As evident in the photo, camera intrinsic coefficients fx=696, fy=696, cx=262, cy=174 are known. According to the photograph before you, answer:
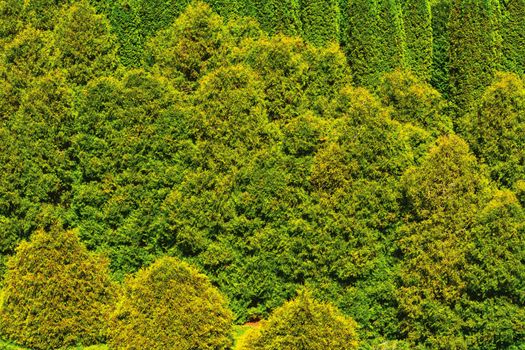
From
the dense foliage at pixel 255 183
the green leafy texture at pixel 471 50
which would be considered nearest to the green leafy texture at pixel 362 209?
the dense foliage at pixel 255 183

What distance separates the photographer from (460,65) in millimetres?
19125

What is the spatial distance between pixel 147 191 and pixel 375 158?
12.5ft

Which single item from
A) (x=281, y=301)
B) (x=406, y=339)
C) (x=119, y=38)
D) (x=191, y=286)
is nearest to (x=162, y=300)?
(x=191, y=286)

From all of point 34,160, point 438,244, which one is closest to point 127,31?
point 34,160

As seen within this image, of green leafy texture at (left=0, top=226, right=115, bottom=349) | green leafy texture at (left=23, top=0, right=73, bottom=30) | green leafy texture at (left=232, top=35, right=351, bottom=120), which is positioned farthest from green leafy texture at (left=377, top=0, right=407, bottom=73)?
green leafy texture at (left=0, top=226, right=115, bottom=349)

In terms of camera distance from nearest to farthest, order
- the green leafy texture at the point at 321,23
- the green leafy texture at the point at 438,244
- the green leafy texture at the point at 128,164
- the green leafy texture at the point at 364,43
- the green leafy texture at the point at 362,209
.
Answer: the green leafy texture at the point at 438,244 < the green leafy texture at the point at 362,209 < the green leafy texture at the point at 128,164 < the green leafy texture at the point at 364,43 < the green leafy texture at the point at 321,23

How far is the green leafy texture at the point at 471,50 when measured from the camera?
18875 mm

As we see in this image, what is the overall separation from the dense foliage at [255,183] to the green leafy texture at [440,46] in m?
5.49

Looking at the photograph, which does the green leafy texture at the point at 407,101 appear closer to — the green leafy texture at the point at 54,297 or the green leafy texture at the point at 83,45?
the green leafy texture at the point at 83,45

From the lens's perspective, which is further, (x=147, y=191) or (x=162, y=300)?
(x=147, y=191)

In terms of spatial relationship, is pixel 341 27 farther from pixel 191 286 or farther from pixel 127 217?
pixel 191 286

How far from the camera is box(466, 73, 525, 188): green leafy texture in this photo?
1184cm

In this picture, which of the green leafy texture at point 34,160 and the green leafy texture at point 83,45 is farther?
the green leafy texture at point 83,45

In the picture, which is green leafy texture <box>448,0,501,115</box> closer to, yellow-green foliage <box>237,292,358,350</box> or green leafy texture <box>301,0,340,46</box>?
green leafy texture <box>301,0,340,46</box>
